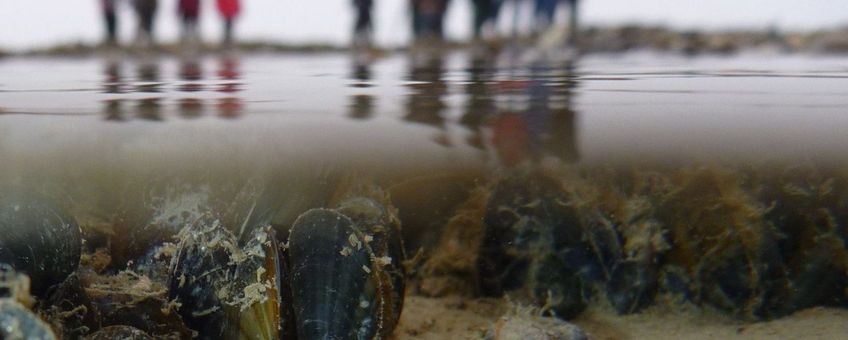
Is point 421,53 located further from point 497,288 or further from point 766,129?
point 766,129

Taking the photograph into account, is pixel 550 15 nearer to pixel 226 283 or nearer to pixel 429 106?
pixel 429 106

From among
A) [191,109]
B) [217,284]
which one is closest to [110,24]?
[191,109]

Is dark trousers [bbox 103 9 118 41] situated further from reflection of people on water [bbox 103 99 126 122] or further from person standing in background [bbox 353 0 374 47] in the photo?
reflection of people on water [bbox 103 99 126 122]

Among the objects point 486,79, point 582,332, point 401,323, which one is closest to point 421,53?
point 486,79

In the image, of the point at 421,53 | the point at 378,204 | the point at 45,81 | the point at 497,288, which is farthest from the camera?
the point at 421,53

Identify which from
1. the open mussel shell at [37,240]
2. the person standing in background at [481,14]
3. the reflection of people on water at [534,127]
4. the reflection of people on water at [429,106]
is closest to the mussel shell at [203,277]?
the open mussel shell at [37,240]

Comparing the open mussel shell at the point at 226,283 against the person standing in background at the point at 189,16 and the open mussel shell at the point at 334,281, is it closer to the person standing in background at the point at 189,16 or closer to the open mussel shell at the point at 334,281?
the open mussel shell at the point at 334,281
